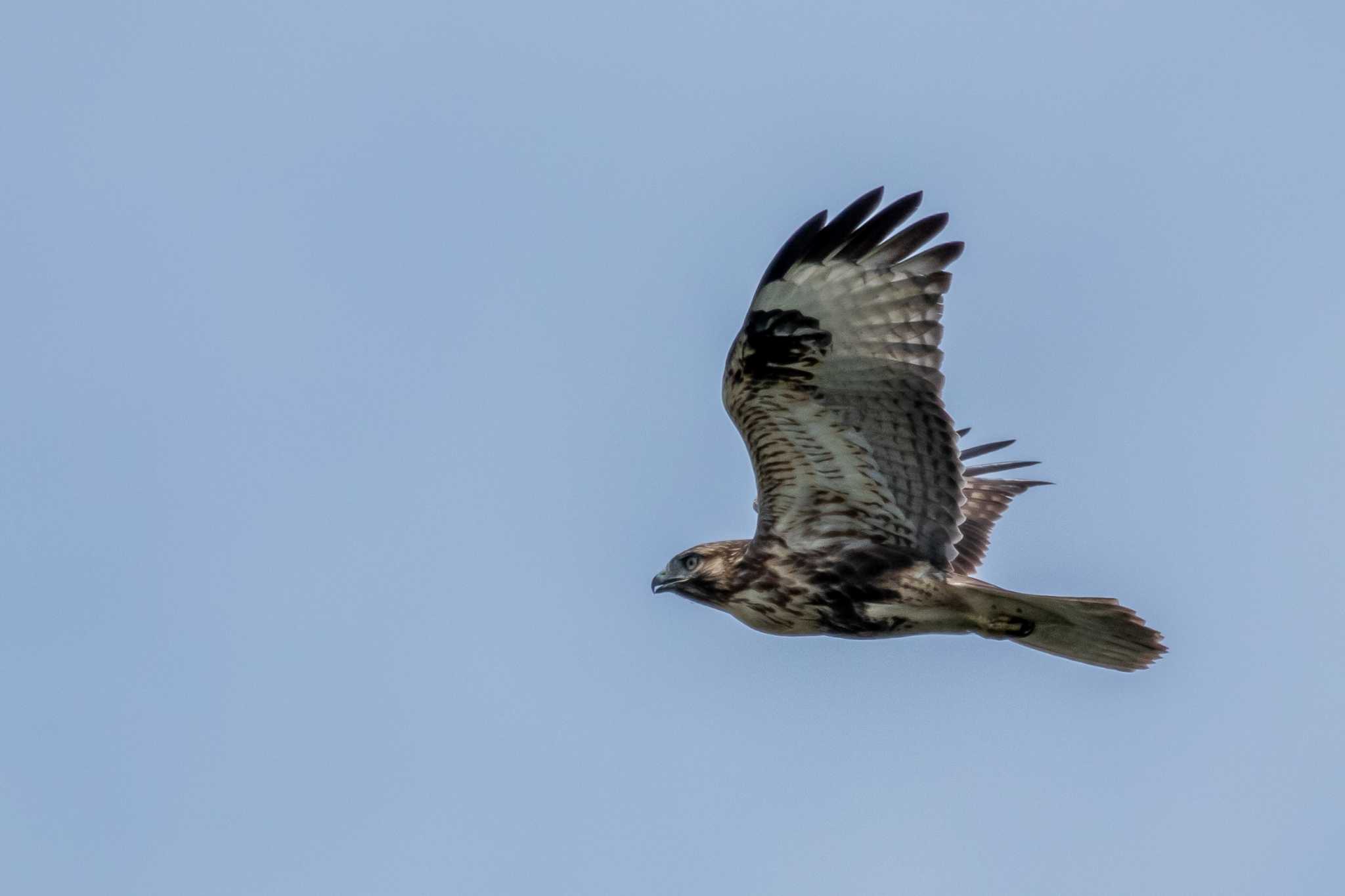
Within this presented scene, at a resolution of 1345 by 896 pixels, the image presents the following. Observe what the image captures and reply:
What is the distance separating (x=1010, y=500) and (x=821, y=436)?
1.74 m

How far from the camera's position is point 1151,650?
9.91 meters

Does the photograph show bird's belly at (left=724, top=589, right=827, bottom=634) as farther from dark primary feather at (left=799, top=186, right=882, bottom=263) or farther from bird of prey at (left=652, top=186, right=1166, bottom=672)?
dark primary feather at (left=799, top=186, right=882, bottom=263)

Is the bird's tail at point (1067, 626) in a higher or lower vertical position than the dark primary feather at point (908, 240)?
lower

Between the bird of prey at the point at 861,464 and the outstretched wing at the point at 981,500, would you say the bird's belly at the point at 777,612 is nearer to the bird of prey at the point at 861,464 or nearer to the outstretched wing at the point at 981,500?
the bird of prey at the point at 861,464

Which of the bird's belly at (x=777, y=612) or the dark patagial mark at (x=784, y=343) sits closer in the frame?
the dark patagial mark at (x=784, y=343)

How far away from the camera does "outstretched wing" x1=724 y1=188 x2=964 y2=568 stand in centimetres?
975

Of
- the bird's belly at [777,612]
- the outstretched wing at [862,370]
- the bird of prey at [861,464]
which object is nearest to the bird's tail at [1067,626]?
the bird of prey at [861,464]

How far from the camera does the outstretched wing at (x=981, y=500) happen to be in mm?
10914

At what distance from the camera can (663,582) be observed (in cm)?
1028

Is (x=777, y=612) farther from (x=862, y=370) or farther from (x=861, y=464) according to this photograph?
(x=862, y=370)

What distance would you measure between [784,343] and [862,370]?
1.20 feet

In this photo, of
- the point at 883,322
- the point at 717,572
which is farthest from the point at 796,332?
the point at 717,572

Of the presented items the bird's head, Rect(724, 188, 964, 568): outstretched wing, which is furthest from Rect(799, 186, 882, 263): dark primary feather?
the bird's head

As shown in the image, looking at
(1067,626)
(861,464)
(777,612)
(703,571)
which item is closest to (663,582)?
(703,571)
